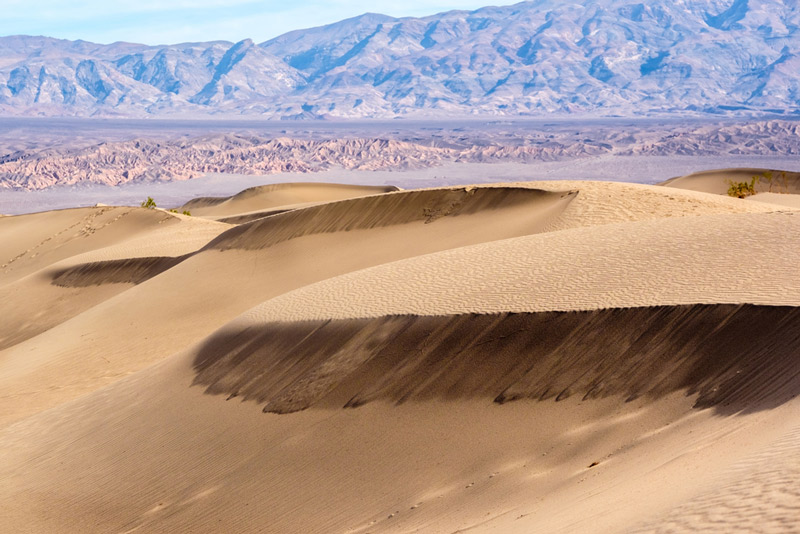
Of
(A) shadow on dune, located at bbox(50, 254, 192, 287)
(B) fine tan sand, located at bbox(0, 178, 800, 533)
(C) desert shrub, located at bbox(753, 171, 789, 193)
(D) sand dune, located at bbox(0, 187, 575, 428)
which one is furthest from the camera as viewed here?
(C) desert shrub, located at bbox(753, 171, 789, 193)

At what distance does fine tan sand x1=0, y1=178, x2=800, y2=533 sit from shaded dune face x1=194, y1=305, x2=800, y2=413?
0.03 metres

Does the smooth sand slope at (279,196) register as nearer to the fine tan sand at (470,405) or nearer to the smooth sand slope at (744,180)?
the smooth sand slope at (744,180)

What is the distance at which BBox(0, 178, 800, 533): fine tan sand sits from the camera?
22.8 feet

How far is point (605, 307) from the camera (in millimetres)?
9766

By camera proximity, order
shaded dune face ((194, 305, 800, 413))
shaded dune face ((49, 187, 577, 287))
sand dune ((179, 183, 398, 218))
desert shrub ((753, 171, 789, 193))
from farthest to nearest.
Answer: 1. sand dune ((179, 183, 398, 218))
2. desert shrub ((753, 171, 789, 193))
3. shaded dune face ((49, 187, 577, 287))
4. shaded dune face ((194, 305, 800, 413))

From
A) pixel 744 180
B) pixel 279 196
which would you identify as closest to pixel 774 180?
pixel 744 180

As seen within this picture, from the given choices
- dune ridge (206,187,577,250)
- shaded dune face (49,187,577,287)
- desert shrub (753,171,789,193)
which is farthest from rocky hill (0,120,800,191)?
dune ridge (206,187,577,250)

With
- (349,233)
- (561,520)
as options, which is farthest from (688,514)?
(349,233)

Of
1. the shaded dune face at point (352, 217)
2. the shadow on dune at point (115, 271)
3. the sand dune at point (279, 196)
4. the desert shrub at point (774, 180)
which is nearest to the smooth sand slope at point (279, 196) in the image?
the sand dune at point (279, 196)

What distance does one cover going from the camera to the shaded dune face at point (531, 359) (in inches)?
322

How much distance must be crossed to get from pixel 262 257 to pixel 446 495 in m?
16.2

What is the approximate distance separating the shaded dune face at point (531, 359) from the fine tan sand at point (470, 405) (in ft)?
0.08

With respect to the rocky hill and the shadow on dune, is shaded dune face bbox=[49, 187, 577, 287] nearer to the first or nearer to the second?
the shadow on dune

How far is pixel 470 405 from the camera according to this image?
9.36 meters
